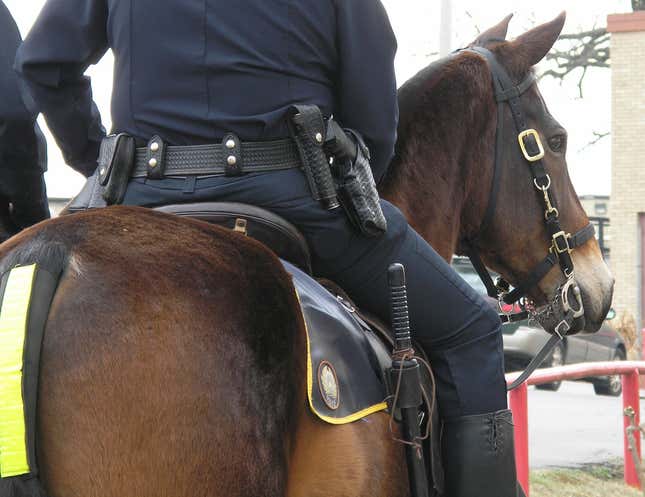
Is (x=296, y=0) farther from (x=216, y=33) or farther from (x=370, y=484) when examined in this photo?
(x=370, y=484)

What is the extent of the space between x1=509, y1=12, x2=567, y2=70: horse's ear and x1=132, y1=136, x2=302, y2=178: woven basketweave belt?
1.44 meters

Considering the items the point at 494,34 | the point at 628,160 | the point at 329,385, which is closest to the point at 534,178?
the point at 494,34

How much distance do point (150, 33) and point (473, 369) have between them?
1353mm

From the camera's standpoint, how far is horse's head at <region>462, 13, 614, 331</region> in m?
4.07

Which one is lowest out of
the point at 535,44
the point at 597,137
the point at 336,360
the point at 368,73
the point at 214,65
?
the point at 597,137

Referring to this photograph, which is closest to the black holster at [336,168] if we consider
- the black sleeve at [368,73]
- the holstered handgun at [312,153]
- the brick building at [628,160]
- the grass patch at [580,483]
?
the holstered handgun at [312,153]

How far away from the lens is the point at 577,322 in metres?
4.17

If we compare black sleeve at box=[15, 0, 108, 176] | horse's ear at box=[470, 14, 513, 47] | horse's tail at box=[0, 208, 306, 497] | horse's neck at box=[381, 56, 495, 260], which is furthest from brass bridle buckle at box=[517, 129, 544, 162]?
horse's tail at box=[0, 208, 306, 497]

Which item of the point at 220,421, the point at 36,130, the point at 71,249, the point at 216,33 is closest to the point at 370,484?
the point at 220,421

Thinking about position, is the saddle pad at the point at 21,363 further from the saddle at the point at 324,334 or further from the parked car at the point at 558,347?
the parked car at the point at 558,347

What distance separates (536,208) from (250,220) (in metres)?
1.51

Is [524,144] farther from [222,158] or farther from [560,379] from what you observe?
[560,379]

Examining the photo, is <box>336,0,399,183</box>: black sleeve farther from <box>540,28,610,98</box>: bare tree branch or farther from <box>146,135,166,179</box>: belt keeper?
<box>540,28,610,98</box>: bare tree branch

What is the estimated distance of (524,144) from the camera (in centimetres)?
405
